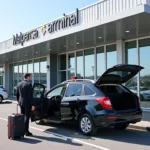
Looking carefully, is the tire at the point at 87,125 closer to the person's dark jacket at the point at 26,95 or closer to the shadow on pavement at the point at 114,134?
the shadow on pavement at the point at 114,134

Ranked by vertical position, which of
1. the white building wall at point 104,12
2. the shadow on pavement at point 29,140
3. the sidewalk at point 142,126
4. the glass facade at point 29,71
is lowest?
the shadow on pavement at point 29,140

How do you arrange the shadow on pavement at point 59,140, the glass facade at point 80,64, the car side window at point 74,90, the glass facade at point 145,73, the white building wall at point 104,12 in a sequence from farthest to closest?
the glass facade at point 80,64, the glass facade at point 145,73, the white building wall at point 104,12, the car side window at point 74,90, the shadow on pavement at point 59,140

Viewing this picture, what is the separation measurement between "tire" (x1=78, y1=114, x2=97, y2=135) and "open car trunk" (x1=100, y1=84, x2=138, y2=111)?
852mm

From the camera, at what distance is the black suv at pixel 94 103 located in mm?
7465

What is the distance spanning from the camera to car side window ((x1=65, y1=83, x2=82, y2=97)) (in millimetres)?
8374

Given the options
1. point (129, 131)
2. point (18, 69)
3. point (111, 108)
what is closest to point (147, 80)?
point (129, 131)

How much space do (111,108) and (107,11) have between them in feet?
16.2

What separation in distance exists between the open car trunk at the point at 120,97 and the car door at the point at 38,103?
7.62 feet

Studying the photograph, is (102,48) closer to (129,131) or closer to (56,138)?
(129,131)

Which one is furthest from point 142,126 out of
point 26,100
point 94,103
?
point 26,100

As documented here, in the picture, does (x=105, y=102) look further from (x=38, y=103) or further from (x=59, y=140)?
(x=38, y=103)

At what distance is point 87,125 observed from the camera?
7824mm

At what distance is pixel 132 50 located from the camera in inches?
556

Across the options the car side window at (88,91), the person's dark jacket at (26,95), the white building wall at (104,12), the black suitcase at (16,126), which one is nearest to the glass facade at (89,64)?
the white building wall at (104,12)
